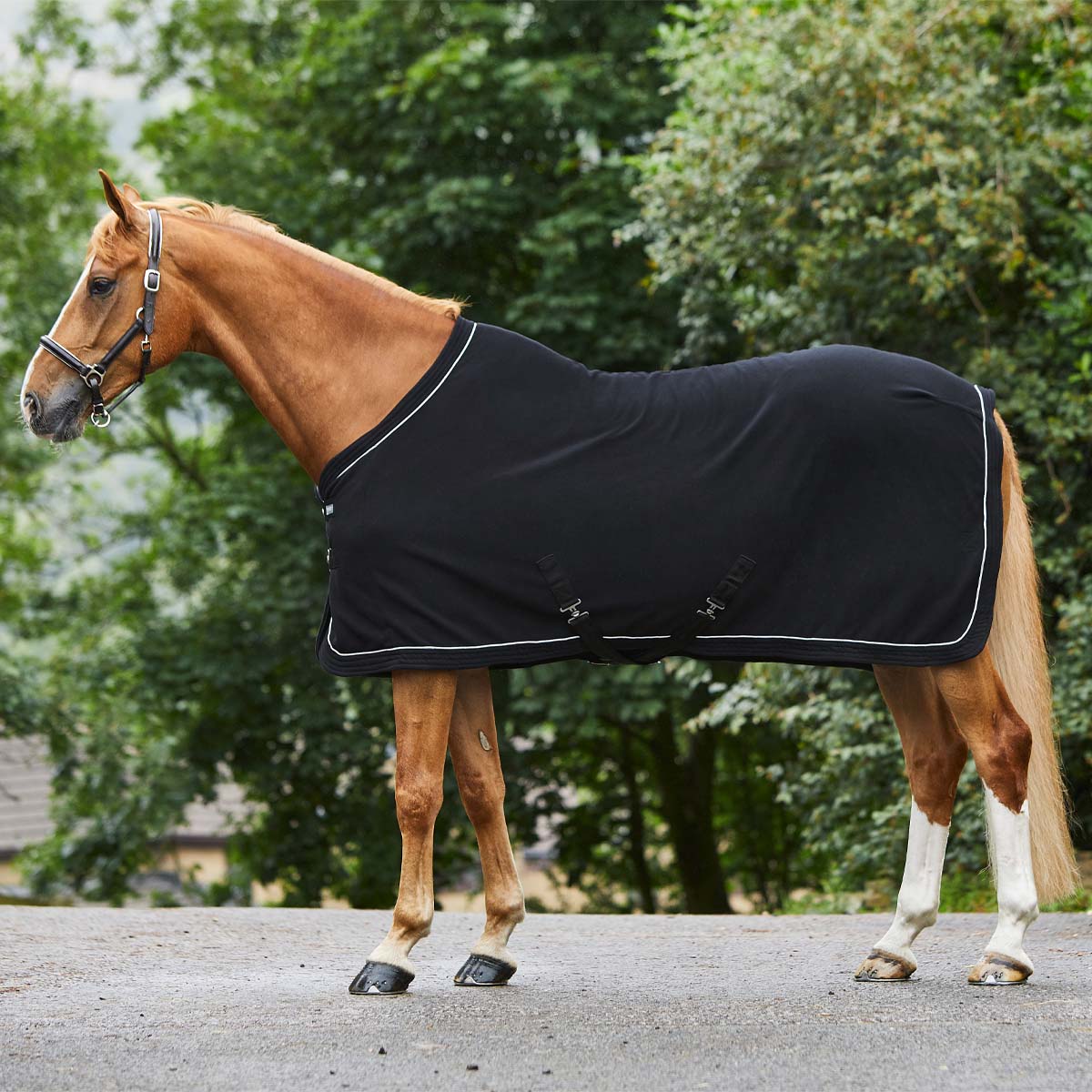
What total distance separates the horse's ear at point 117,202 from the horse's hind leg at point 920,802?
3011mm

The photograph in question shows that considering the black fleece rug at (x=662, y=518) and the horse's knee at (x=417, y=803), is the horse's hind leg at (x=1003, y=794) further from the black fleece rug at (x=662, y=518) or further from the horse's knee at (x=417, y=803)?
the horse's knee at (x=417, y=803)

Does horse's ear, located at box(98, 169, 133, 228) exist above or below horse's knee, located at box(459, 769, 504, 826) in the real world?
above

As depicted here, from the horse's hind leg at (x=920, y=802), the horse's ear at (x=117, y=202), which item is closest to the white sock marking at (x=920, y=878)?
the horse's hind leg at (x=920, y=802)

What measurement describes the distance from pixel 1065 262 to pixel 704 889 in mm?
8989

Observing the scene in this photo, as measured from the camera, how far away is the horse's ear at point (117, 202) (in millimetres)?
4238

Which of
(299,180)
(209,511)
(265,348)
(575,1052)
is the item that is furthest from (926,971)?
(299,180)

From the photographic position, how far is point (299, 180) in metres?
14.3

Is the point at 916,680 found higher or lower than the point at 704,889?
higher

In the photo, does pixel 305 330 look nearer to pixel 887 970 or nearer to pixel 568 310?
pixel 887 970

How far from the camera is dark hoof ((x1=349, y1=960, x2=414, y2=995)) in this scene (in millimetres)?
4359

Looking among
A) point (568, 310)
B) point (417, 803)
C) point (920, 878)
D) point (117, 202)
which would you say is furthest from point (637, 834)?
point (117, 202)

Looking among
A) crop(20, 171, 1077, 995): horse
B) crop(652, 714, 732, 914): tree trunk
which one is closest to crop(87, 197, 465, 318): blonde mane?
crop(20, 171, 1077, 995): horse

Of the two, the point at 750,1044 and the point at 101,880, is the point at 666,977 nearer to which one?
the point at 750,1044

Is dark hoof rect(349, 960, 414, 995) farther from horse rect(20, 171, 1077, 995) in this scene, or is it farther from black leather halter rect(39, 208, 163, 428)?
black leather halter rect(39, 208, 163, 428)
